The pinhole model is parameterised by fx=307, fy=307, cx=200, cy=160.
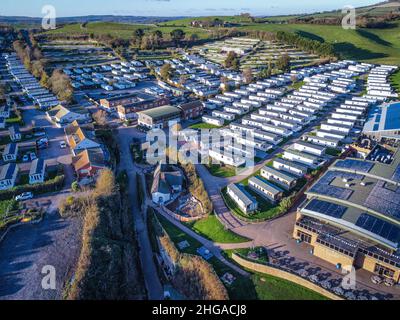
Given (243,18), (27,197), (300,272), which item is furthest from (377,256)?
(243,18)

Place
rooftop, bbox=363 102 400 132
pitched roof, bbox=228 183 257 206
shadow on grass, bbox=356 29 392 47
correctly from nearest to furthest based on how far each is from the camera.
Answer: pitched roof, bbox=228 183 257 206 → rooftop, bbox=363 102 400 132 → shadow on grass, bbox=356 29 392 47

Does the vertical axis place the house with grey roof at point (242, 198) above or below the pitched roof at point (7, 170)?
below

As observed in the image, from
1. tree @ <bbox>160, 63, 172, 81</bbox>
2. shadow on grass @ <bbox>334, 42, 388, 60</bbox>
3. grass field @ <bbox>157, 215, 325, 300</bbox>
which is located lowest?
grass field @ <bbox>157, 215, 325, 300</bbox>

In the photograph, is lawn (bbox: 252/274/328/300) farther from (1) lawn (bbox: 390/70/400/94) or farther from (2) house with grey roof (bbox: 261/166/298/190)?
(1) lawn (bbox: 390/70/400/94)

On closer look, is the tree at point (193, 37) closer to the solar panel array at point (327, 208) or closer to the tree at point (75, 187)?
the tree at point (75, 187)

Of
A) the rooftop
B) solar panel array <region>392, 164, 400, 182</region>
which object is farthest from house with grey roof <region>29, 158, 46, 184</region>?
the rooftop

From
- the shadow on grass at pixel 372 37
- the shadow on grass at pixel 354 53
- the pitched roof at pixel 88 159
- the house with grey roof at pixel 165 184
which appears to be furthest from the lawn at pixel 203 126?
the shadow on grass at pixel 372 37

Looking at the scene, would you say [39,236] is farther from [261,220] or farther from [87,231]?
[261,220]
